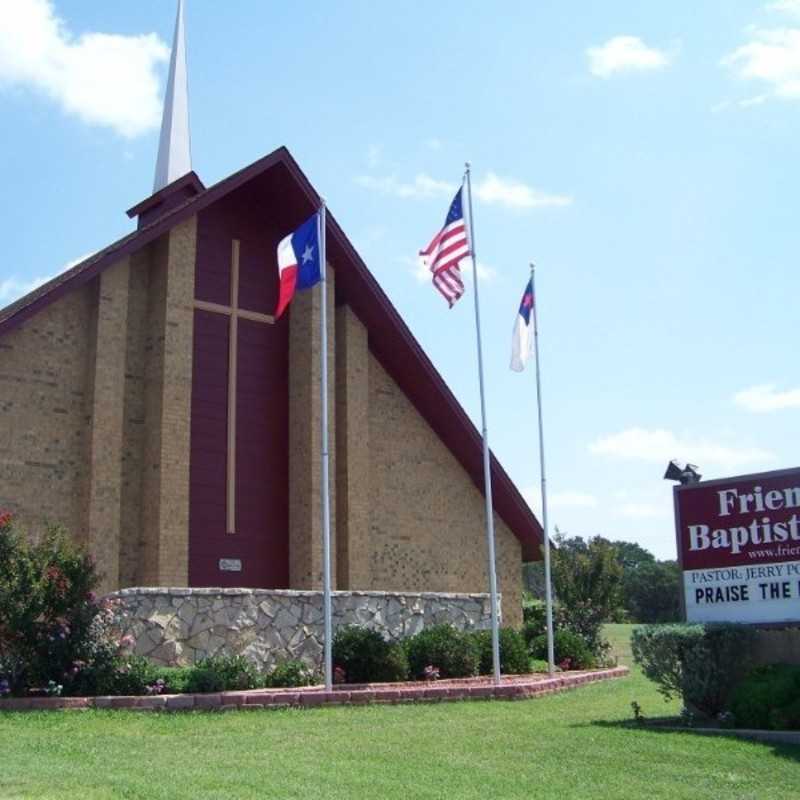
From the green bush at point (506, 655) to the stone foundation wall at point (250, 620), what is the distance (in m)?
1.13

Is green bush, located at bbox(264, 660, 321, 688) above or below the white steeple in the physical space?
below

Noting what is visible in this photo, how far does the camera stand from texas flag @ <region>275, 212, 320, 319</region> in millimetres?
17172

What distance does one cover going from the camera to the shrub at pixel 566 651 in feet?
70.9

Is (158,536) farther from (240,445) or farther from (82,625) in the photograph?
(82,625)

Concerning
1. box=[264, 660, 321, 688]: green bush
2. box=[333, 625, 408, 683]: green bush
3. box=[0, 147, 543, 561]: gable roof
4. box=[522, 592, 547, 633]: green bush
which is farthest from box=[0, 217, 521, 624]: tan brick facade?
box=[333, 625, 408, 683]: green bush

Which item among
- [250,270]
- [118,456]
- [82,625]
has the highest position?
[250,270]

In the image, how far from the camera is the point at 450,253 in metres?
18.2

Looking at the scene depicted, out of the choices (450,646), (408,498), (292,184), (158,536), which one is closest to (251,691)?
(450,646)

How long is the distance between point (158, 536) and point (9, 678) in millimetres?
6250

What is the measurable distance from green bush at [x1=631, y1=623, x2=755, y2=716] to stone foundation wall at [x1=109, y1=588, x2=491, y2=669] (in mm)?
6071

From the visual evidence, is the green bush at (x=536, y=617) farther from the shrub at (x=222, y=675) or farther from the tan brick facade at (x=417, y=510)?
the shrub at (x=222, y=675)

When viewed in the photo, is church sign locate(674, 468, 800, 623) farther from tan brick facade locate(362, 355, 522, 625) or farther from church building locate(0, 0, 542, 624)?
tan brick facade locate(362, 355, 522, 625)

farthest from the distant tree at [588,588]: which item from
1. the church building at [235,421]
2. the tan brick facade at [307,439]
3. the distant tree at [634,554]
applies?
the distant tree at [634,554]

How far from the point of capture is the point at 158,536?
20641mm
